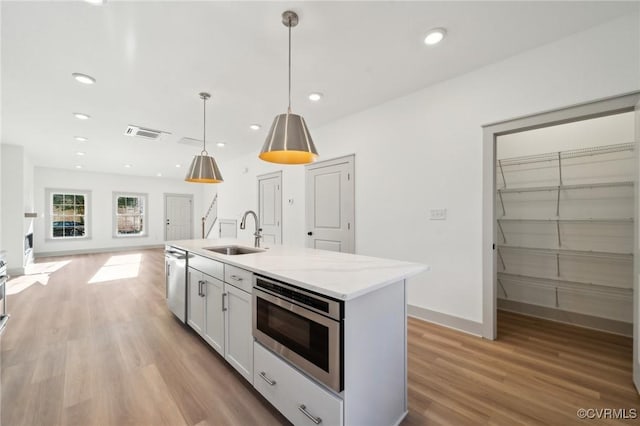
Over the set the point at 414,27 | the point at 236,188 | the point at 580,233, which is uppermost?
the point at 414,27

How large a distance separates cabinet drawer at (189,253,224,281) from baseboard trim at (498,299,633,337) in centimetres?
355

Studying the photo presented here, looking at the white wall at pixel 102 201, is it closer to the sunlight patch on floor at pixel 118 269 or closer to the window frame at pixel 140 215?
the window frame at pixel 140 215

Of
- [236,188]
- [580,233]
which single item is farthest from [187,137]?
[580,233]

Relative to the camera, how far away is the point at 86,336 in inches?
105

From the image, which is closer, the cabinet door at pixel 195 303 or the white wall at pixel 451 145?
the white wall at pixel 451 145

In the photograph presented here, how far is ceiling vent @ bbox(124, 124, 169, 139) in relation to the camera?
433cm

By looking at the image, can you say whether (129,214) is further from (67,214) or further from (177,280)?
(177,280)

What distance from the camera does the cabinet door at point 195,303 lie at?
2.44 metres

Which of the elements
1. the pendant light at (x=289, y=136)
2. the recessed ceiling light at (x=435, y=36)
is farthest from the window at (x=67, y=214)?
the recessed ceiling light at (x=435, y=36)

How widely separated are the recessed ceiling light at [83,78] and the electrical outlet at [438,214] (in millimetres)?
3961

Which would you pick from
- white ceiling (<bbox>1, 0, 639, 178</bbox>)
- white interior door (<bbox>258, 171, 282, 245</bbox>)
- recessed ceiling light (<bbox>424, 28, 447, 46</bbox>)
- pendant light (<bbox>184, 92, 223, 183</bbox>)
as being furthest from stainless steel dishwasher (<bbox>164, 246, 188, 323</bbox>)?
recessed ceiling light (<bbox>424, 28, 447, 46</bbox>)

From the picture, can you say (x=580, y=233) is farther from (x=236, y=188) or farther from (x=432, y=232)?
(x=236, y=188)

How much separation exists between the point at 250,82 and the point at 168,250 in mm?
2251

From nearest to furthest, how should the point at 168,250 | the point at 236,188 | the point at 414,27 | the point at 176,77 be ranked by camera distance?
the point at 414,27 < the point at 176,77 < the point at 168,250 < the point at 236,188
